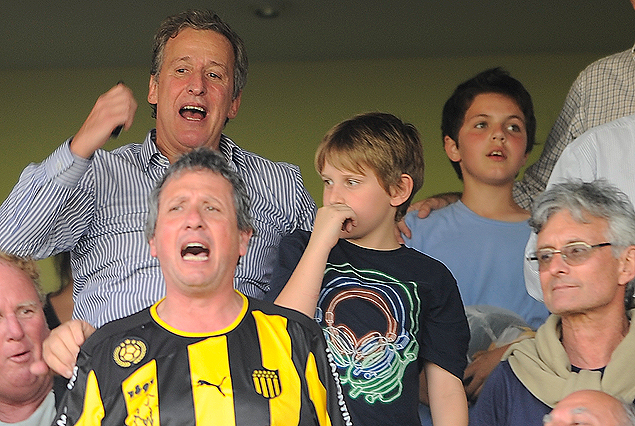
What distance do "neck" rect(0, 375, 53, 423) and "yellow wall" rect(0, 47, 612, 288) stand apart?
9.73ft

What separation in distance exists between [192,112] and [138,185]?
0.29 m

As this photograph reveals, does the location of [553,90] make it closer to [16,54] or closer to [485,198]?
[485,198]

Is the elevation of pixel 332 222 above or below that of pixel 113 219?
below

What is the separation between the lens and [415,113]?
5348 mm

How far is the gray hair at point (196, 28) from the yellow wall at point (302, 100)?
2.34 meters

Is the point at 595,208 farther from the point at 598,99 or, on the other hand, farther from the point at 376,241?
the point at 598,99

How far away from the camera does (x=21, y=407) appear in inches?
92.9

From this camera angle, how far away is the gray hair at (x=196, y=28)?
2.89m

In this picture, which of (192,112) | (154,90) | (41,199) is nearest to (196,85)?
(192,112)

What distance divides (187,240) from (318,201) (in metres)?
3.36

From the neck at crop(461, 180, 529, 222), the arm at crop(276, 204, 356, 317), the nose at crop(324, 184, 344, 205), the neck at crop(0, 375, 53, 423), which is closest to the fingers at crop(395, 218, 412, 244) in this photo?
the neck at crop(461, 180, 529, 222)

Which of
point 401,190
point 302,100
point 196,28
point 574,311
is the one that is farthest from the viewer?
point 302,100

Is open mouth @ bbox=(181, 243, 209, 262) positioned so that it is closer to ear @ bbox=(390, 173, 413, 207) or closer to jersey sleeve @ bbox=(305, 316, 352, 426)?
jersey sleeve @ bbox=(305, 316, 352, 426)

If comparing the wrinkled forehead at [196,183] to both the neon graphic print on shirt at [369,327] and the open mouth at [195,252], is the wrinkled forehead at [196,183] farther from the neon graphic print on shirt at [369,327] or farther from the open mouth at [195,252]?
the neon graphic print on shirt at [369,327]
